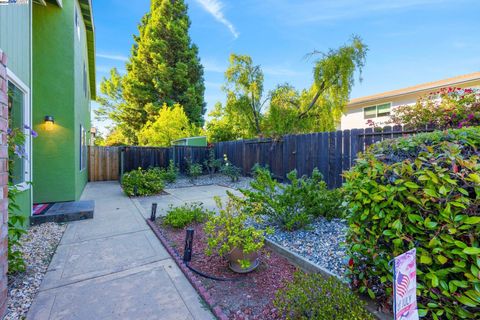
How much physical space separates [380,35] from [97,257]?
10.9 m

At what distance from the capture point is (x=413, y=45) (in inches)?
332

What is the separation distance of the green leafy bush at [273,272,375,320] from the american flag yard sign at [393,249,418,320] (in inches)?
17.3

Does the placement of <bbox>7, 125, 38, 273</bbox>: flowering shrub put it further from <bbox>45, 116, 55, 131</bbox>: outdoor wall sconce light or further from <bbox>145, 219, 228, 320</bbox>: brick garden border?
<bbox>45, 116, 55, 131</bbox>: outdoor wall sconce light

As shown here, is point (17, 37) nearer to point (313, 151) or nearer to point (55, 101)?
point (55, 101)

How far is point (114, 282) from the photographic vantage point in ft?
7.52

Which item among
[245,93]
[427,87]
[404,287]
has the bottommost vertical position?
[404,287]

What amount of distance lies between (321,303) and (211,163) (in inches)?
357

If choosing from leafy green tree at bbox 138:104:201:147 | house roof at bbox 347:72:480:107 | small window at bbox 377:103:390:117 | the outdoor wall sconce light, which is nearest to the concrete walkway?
the outdoor wall sconce light

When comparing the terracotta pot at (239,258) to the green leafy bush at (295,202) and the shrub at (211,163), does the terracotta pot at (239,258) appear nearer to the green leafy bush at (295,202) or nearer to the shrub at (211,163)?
the green leafy bush at (295,202)

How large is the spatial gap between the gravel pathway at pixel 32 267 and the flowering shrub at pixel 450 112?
6.71 m

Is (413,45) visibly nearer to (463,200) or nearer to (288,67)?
(288,67)

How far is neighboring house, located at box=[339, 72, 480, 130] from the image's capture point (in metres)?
10.8

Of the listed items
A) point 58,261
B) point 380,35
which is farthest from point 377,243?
point 380,35

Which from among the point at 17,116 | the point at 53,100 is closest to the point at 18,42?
the point at 17,116
